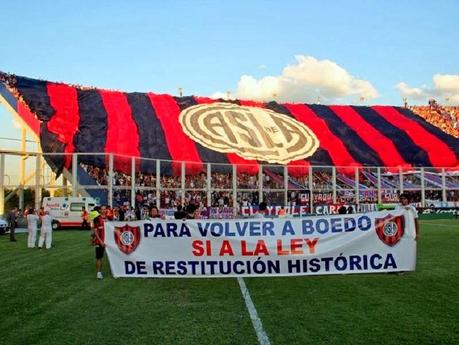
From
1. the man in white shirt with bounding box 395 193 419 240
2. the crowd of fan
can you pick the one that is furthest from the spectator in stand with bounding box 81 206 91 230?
the crowd of fan

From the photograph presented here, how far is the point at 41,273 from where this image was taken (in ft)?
39.5

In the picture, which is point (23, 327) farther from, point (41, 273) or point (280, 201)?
point (280, 201)

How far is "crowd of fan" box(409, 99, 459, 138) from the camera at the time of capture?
157 feet

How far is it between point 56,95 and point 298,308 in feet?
113

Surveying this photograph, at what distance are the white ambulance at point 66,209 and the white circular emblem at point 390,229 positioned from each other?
22168 millimetres

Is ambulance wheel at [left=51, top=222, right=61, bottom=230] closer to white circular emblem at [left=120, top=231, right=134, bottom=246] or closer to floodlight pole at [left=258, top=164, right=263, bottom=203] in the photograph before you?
floodlight pole at [left=258, top=164, right=263, bottom=203]

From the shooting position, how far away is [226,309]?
777cm

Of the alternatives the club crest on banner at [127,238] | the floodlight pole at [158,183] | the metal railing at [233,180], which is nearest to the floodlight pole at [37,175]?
the metal railing at [233,180]

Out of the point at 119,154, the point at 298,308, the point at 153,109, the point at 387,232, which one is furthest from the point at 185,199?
the point at 298,308

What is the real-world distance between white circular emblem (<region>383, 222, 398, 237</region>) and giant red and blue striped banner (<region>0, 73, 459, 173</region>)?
2499 centimetres

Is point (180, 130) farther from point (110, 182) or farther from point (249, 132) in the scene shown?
point (110, 182)

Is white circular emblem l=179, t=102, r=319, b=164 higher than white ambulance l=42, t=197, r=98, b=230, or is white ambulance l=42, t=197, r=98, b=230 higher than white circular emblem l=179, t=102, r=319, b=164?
white circular emblem l=179, t=102, r=319, b=164

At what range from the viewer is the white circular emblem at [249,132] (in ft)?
127

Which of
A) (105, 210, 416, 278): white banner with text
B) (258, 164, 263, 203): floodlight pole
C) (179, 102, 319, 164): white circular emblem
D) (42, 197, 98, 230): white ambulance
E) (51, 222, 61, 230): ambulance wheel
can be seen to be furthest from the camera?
(179, 102, 319, 164): white circular emblem
